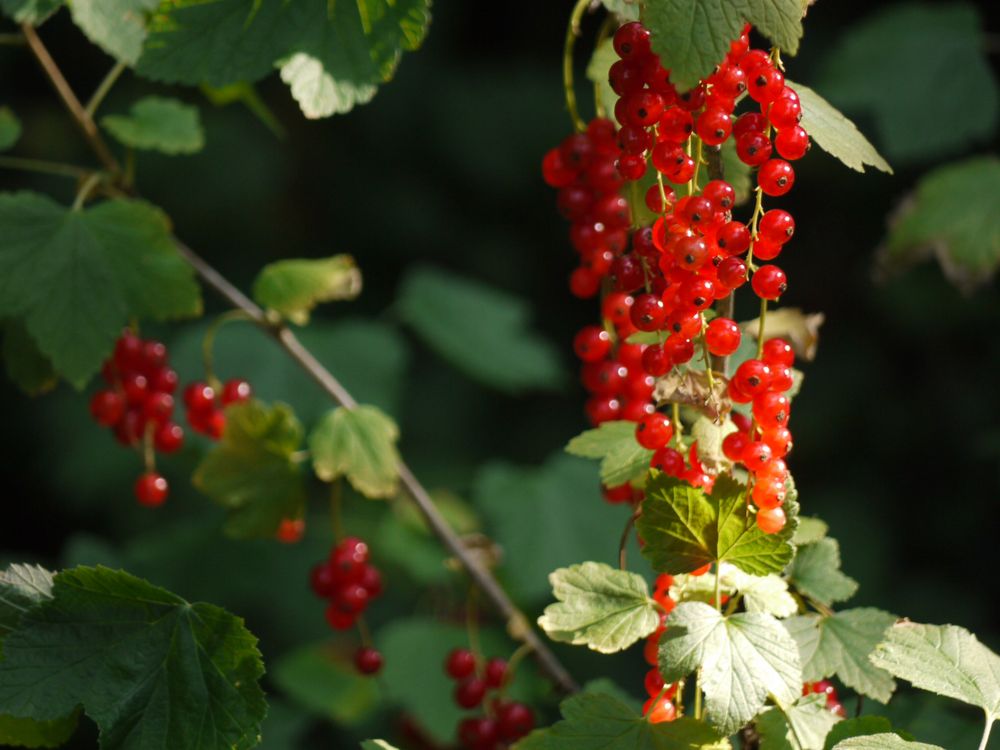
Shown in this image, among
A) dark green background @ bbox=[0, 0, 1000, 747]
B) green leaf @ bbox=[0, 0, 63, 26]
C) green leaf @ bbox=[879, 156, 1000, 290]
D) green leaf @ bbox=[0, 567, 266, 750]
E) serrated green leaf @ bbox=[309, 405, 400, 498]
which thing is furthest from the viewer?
dark green background @ bbox=[0, 0, 1000, 747]

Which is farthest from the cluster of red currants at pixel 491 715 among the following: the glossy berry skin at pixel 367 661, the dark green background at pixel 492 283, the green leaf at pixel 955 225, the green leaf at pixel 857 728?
the green leaf at pixel 955 225

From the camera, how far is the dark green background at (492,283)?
285cm

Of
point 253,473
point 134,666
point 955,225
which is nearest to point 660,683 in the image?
point 134,666

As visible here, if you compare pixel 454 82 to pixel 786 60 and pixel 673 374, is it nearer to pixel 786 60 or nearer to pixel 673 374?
pixel 786 60

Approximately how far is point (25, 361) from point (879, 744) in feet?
3.12

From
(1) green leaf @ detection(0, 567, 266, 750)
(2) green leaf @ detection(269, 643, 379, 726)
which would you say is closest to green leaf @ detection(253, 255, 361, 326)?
(1) green leaf @ detection(0, 567, 266, 750)

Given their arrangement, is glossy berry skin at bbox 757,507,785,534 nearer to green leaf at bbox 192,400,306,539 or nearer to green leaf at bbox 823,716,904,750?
green leaf at bbox 823,716,904,750

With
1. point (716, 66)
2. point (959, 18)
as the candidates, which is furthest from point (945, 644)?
point (959, 18)

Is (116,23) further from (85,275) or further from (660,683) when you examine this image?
(660,683)

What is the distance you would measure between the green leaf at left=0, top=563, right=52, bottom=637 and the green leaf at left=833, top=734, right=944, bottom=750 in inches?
23.3

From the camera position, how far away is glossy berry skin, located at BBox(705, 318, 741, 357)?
2.50 feet

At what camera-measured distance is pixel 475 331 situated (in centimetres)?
229

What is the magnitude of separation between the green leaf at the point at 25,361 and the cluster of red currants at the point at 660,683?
73 centimetres

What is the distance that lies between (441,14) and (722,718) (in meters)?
3.29
